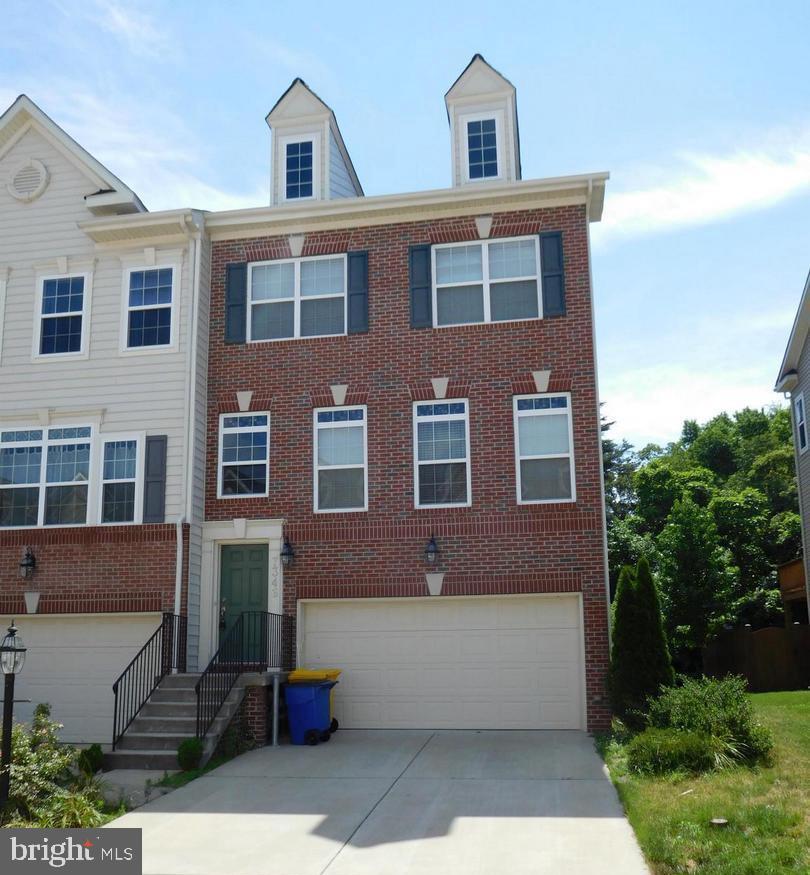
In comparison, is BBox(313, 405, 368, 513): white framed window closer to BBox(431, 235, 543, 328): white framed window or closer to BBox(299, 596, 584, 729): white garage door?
BBox(299, 596, 584, 729): white garage door

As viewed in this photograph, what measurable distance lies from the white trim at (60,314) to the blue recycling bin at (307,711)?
6.70 metres

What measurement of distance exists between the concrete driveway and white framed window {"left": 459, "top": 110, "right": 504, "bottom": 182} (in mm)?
9290

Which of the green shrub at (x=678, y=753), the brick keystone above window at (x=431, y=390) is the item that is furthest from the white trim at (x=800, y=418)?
the green shrub at (x=678, y=753)

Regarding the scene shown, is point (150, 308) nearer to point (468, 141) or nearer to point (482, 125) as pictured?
point (468, 141)

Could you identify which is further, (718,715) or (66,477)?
(66,477)

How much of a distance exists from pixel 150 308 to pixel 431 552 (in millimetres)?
6252

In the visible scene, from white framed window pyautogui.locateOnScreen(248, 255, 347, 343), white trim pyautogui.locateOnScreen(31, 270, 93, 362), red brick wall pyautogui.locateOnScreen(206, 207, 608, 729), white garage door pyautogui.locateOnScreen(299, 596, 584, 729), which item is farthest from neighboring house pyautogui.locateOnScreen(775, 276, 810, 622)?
white trim pyautogui.locateOnScreen(31, 270, 93, 362)

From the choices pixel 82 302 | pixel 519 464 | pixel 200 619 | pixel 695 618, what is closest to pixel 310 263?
pixel 82 302

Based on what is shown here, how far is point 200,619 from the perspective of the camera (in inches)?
580

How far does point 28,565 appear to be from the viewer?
1490 centimetres

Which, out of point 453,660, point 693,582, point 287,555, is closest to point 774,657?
point 693,582

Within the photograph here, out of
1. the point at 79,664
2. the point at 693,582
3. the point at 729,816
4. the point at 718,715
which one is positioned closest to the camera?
the point at 729,816

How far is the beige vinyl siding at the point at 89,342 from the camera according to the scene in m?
15.2

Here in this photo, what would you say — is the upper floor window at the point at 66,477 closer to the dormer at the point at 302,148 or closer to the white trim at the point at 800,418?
the dormer at the point at 302,148
